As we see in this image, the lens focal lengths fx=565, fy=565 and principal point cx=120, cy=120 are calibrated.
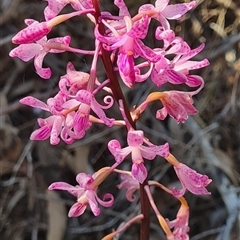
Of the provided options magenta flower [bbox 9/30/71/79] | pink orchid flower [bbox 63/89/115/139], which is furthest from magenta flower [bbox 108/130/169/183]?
magenta flower [bbox 9/30/71/79]

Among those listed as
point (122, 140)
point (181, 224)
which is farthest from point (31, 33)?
point (122, 140)

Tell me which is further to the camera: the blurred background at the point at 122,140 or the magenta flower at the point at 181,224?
the blurred background at the point at 122,140

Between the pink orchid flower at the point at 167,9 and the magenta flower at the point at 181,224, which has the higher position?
the pink orchid flower at the point at 167,9

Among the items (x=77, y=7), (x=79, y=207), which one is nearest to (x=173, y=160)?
(x=79, y=207)

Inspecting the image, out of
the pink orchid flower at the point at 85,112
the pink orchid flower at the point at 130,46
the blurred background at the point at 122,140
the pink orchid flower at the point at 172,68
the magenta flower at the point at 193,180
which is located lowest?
the blurred background at the point at 122,140

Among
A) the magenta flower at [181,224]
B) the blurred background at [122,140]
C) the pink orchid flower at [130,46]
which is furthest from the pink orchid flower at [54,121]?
the blurred background at [122,140]

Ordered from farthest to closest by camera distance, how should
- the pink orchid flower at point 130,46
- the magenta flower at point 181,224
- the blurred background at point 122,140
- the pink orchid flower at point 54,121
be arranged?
the blurred background at point 122,140
the magenta flower at point 181,224
the pink orchid flower at point 54,121
the pink orchid flower at point 130,46

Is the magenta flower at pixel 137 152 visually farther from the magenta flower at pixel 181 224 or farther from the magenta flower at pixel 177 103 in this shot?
the magenta flower at pixel 181 224

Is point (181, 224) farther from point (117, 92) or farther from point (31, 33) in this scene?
point (31, 33)
